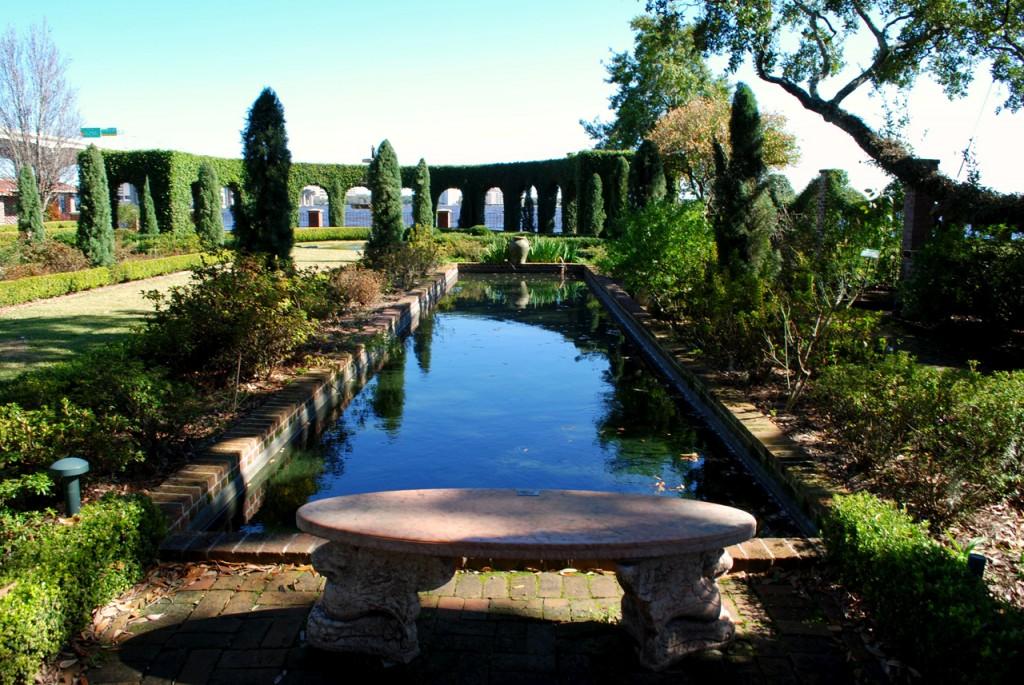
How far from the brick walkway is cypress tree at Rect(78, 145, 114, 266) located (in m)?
16.2

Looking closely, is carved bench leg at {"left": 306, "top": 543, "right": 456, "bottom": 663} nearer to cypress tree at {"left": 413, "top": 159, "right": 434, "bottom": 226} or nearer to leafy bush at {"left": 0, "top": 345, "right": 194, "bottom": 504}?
leafy bush at {"left": 0, "top": 345, "right": 194, "bottom": 504}

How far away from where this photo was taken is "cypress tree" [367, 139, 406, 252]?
1730cm

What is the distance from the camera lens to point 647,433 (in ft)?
21.6

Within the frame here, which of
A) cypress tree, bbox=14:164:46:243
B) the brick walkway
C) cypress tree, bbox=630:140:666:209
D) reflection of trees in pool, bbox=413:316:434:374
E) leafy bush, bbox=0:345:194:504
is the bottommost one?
the brick walkway

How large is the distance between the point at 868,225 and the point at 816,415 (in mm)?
1596

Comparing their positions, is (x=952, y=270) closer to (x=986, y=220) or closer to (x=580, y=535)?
(x=986, y=220)

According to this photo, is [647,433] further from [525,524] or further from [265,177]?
[265,177]

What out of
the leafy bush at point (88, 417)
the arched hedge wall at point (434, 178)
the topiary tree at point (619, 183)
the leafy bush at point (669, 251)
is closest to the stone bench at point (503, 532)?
the leafy bush at point (88, 417)

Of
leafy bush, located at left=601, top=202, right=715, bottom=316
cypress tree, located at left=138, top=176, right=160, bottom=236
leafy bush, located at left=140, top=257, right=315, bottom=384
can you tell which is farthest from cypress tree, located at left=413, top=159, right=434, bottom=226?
leafy bush, located at left=140, top=257, right=315, bottom=384

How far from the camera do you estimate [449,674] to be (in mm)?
2893

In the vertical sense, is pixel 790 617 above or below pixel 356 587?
below

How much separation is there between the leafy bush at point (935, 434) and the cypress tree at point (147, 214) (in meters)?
25.4

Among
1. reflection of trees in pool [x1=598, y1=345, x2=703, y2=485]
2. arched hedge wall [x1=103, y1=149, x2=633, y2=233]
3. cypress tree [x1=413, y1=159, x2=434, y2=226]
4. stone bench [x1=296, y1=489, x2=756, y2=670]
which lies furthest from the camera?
arched hedge wall [x1=103, y1=149, x2=633, y2=233]

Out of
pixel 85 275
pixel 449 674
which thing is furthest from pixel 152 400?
pixel 85 275
